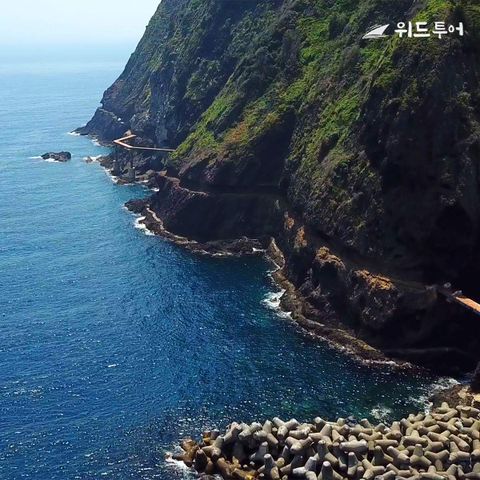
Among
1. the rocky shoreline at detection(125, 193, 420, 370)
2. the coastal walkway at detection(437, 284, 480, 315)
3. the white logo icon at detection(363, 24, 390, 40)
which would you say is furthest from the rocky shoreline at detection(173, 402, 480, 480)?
the white logo icon at detection(363, 24, 390, 40)

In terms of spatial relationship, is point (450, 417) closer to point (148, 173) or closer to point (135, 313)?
point (135, 313)

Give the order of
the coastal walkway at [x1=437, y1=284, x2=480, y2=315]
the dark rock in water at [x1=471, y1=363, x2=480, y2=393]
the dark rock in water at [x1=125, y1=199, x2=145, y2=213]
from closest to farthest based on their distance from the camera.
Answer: the dark rock in water at [x1=471, y1=363, x2=480, y2=393] < the coastal walkway at [x1=437, y1=284, x2=480, y2=315] < the dark rock in water at [x1=125, y1=199, x2=145, y2=213]

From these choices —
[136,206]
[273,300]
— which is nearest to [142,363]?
[273,300]

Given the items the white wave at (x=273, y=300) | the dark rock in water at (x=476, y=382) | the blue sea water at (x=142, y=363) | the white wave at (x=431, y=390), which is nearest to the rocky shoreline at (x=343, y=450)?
the blue sea water at (x=142, y=363)

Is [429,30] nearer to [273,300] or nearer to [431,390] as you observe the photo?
[273,300]

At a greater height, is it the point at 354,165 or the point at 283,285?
the point at 354,165

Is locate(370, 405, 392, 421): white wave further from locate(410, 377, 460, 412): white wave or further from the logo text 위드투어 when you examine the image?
the logo text 위드투어

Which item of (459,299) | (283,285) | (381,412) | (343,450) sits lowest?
(381,412)
